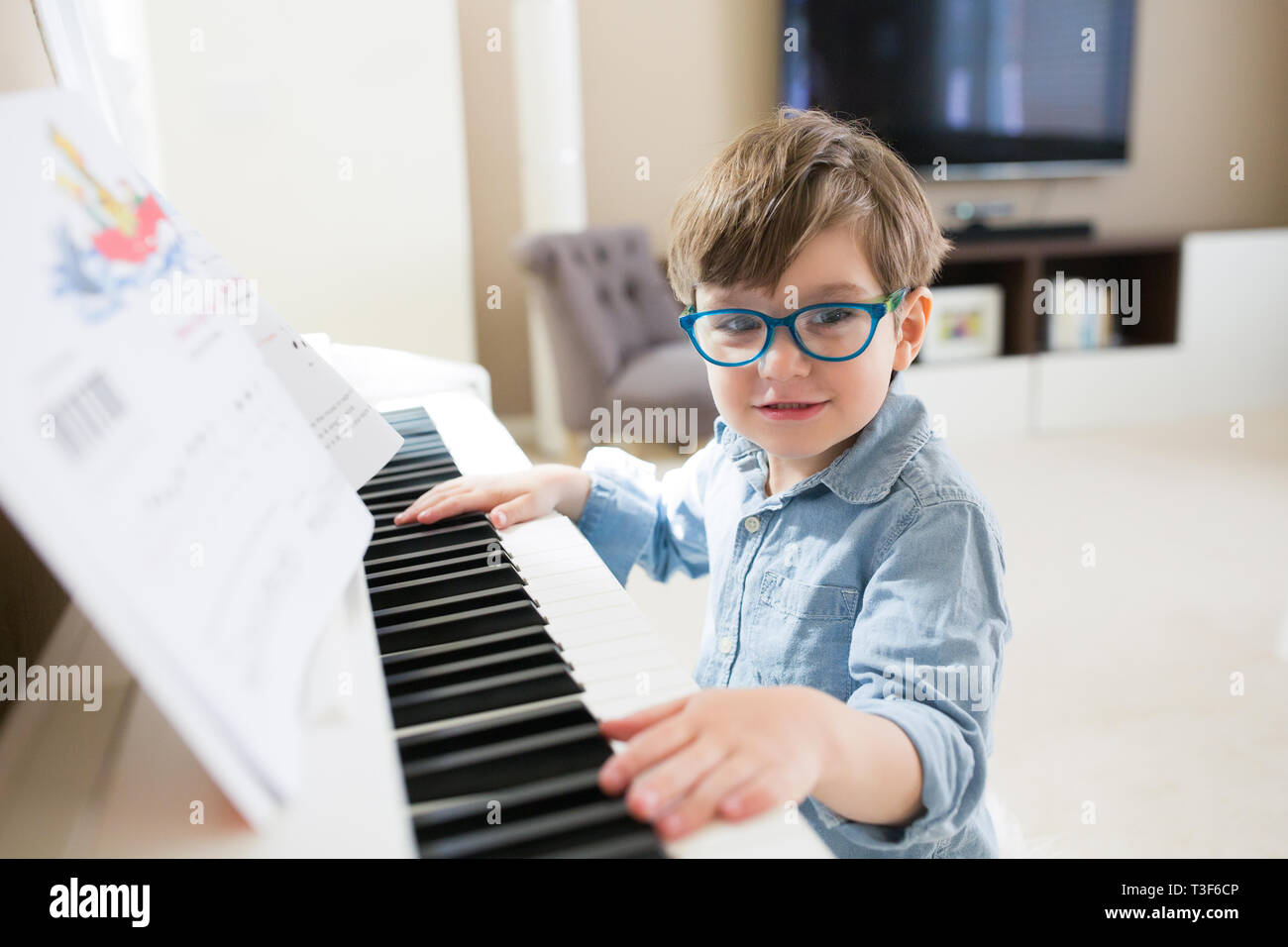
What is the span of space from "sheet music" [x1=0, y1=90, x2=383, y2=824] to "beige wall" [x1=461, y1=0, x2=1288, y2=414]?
3478 mm

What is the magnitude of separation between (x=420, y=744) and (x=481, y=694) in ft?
0.19

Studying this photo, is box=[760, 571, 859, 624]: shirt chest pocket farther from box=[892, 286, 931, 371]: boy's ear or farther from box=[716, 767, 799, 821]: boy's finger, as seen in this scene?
box=[716, 767, 799, 821]: boy's finger

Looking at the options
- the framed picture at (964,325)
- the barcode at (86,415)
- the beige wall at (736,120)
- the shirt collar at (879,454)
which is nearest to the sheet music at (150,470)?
the barcode at (86,415)

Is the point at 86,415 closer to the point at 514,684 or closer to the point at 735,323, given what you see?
the point at 514,684

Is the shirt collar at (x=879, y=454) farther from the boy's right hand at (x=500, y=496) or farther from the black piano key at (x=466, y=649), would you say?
the black piano key at (x=466, y=649)

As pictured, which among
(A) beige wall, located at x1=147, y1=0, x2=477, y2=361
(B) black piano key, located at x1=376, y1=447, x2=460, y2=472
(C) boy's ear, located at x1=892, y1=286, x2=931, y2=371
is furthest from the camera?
(A) beige wall, located at x1=147, y1=0, x2=477, y2=361

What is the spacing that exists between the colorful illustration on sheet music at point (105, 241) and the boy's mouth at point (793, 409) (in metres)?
0.48

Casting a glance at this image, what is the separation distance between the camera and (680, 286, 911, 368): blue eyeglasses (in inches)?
32.9

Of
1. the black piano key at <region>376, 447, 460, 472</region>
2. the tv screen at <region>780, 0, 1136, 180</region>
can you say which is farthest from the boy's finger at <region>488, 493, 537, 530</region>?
the tv screen at <region>780, 0, 1136, 180</region>

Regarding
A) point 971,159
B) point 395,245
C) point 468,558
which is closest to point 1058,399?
point 971,159

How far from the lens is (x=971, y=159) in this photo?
14.1 ft

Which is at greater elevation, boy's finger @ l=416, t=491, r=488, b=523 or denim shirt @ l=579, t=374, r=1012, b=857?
boy's finger @ l=416, t=491, r=488, b=523

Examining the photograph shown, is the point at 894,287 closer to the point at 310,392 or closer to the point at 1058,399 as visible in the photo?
the point at 310,392
